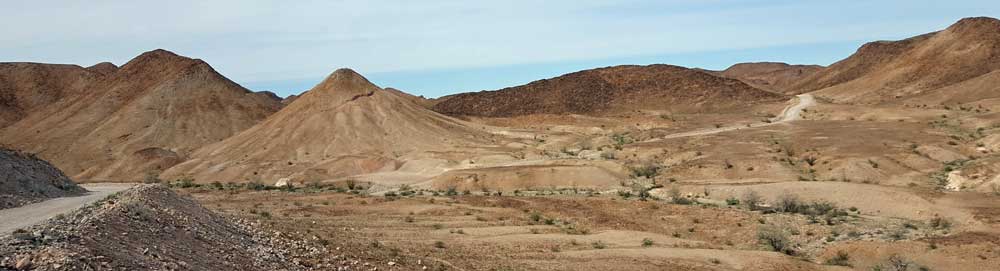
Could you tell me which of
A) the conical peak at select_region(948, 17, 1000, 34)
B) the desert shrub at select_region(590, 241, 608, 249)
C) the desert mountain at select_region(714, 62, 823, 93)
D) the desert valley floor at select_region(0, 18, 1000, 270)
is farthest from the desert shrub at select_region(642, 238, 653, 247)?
the desert mountain at select_region(714, 62, 823, 93)

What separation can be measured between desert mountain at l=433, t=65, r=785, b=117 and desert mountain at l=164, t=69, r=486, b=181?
2875cm

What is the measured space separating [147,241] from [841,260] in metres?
17.6

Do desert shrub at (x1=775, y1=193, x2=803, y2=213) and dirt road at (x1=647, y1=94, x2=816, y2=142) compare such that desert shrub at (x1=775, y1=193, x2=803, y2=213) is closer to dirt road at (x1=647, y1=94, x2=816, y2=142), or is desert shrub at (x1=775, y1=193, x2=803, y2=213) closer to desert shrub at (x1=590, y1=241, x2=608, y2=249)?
desert shrub at (x1=590, y1=241, x2=608, y2=249)

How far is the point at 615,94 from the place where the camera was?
107312 mm

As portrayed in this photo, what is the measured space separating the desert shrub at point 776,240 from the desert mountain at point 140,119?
52213 mm

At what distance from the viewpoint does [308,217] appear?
105ft

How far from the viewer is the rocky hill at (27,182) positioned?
86.4ft

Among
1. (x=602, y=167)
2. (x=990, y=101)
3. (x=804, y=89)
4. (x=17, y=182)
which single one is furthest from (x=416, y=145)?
(x=804, y=89)

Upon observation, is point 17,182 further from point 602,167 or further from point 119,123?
point 119,123

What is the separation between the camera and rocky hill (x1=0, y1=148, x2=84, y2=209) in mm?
26344

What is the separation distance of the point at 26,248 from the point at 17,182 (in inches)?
696

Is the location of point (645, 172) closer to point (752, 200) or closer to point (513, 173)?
point (513, 173)

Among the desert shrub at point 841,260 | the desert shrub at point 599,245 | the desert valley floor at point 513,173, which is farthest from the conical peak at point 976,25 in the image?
the desert shrub at point 599,245

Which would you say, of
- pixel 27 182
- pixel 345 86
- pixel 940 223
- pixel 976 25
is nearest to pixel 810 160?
pixel 940 223
